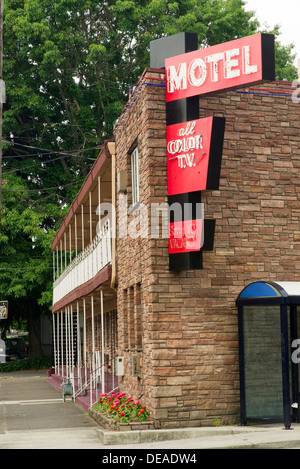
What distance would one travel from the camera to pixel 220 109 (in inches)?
567

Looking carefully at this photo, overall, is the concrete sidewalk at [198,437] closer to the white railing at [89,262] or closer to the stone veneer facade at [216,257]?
the stone veneer facade at [216,257]

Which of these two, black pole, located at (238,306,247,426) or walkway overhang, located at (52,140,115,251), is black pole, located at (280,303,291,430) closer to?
black pole, located at (238,306,247,426)

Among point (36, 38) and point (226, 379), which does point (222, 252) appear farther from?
point (36, 38)

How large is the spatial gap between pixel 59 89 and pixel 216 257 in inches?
1079

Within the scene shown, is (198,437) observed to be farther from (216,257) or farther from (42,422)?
(42,422)

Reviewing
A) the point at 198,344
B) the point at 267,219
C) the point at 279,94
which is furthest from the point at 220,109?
the point at 198,344

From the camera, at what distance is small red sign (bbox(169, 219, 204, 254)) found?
13.1 meters

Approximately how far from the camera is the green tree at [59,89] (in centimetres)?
3588

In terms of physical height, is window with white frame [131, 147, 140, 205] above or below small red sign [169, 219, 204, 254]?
above

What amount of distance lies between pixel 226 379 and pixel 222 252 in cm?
244

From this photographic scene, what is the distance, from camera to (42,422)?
16047mm

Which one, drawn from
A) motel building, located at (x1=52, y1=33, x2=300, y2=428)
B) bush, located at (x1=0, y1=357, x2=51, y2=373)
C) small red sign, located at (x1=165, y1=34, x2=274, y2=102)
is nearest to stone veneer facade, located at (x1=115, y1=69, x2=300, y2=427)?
motel building, located at (x1=52, y1=33, x2=300, y2=428)

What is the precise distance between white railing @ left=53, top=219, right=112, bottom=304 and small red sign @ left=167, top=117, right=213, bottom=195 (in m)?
4.03

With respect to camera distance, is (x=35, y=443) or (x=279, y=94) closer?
(x=35, y=443)
